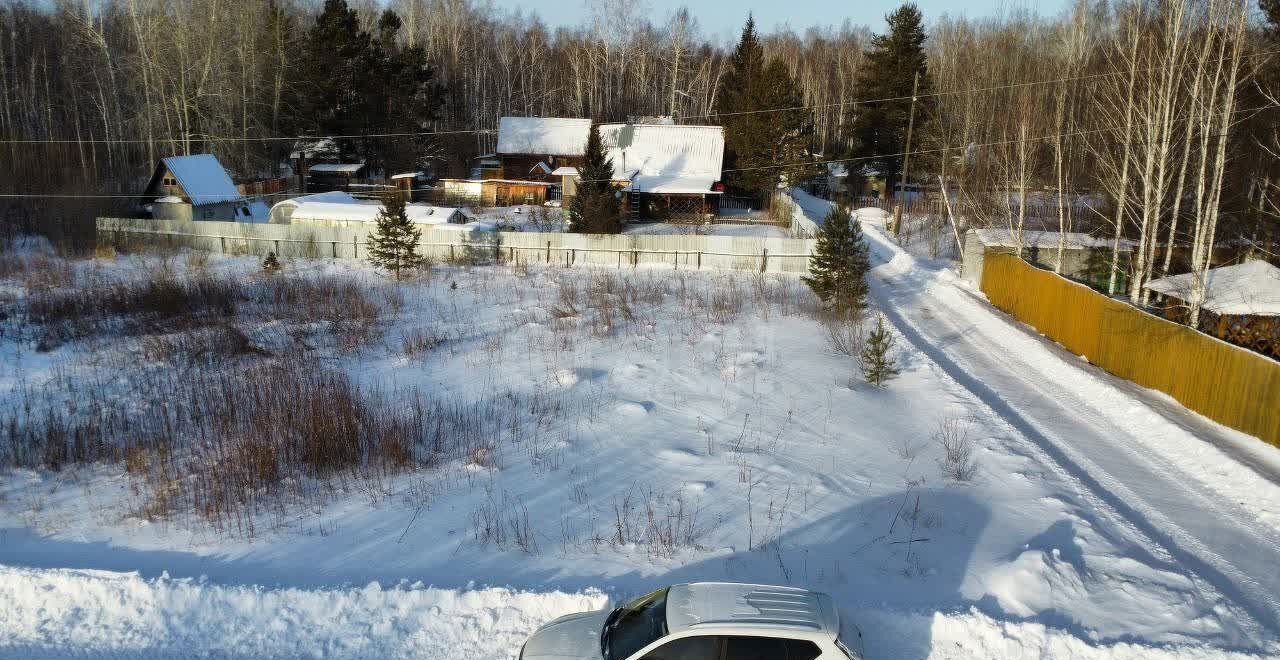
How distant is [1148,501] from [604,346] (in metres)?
10.6

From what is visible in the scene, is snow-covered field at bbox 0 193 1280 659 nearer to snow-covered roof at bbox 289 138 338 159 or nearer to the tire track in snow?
the tire track in snow

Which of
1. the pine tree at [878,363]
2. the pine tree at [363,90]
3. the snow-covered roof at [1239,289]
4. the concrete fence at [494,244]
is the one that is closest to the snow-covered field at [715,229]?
the concrete fence at [494,244]

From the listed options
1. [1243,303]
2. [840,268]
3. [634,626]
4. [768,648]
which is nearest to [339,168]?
[840,268]

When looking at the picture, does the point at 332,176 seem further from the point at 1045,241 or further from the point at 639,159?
the point at 1045,241

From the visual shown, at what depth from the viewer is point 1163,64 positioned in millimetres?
18219

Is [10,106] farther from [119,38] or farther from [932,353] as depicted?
[932,353]

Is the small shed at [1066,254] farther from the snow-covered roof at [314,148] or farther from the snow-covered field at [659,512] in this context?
the snow-covered roof at [314,148]

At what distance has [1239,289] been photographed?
1672 centimetres

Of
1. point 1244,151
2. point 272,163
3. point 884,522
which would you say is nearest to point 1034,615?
point 884,522

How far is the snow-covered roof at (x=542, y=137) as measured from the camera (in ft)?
172

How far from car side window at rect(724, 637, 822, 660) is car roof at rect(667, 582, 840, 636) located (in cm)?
9

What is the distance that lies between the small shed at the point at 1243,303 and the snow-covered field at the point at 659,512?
3127 millimetres

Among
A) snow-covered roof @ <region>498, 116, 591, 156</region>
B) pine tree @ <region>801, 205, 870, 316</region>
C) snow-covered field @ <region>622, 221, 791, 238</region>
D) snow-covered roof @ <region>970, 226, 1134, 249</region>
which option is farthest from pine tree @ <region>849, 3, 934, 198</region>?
pine tree @ <region>801, 205, 870, 316</region>

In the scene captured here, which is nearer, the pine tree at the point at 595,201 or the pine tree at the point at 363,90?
the pine tree at the point at 595,201
